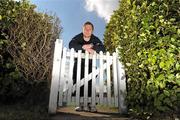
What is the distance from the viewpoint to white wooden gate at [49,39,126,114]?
608 centimetres

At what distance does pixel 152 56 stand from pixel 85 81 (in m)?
1.88

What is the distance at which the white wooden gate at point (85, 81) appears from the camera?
239 inches

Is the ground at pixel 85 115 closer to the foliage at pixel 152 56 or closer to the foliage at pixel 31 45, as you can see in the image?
the foliage at pixel 152 56

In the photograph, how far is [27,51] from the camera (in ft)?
21.3

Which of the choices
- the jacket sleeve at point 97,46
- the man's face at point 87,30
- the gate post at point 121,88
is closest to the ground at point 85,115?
A: the gate post at point 121,88

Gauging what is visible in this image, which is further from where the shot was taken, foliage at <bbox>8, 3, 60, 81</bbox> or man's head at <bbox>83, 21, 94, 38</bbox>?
man's head at <bbox>83, 21, 94, 38</bbox>

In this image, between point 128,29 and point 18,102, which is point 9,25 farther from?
point 128,29

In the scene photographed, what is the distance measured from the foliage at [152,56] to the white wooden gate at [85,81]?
0.43 meters

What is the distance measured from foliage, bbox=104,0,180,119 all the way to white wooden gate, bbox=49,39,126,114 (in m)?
0.43

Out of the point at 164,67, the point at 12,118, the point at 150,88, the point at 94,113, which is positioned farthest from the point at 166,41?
the point at 12,118

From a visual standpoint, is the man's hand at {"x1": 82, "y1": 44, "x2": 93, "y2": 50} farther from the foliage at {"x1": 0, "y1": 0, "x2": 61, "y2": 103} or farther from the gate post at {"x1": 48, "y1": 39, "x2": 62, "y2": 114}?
the gate post at {"x1": 48, "y1": 39, "x2": 62, "y2": 114}

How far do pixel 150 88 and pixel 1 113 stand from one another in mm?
2410

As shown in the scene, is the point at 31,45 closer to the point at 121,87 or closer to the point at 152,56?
the point at 121,87

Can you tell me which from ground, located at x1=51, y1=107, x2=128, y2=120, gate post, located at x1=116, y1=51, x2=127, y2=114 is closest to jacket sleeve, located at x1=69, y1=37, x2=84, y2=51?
gate post, located at x1=116, y1=51, x2=127, y2=114
